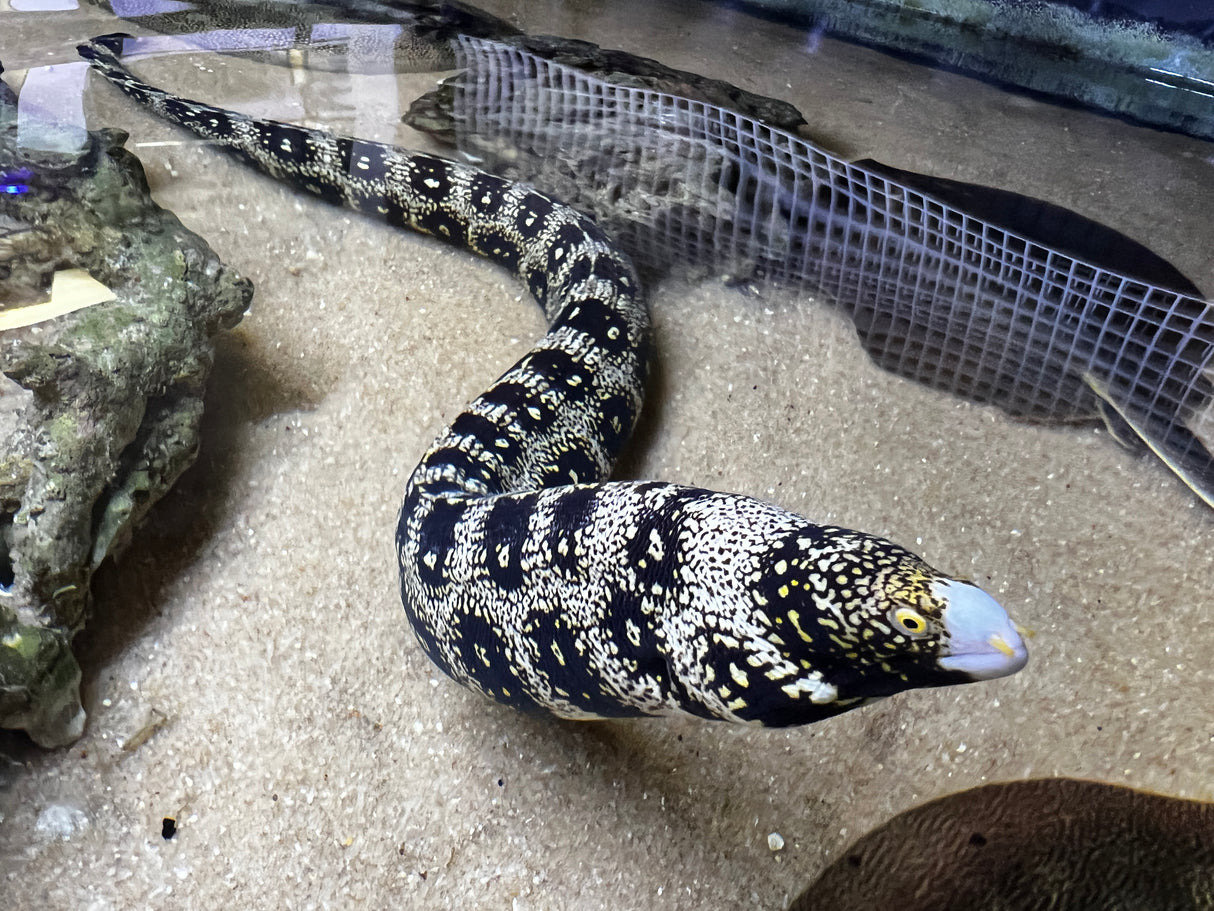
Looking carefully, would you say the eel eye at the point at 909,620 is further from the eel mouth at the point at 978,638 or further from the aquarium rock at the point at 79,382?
the aquarium rock at the point at 79,382

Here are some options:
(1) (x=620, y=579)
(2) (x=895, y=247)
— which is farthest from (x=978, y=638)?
(2) (x=895, y=247)

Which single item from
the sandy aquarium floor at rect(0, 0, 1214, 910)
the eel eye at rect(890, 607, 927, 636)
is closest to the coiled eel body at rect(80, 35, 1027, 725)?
the eel eye at rect(890, 607, 927, 636)

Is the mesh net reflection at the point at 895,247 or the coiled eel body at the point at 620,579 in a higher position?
the mesh net reflection at the point at 895,247

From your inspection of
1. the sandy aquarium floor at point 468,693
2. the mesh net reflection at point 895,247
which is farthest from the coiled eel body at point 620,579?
the mesh net reflection at point 895,247

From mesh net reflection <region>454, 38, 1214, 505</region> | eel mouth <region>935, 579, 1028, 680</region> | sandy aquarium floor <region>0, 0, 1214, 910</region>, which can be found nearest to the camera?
eel mouth <region>935, 579, 1028, 680</region>

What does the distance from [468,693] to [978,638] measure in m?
1.09

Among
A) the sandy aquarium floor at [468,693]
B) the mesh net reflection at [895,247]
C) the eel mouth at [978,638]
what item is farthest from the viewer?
the mesh net reflection at [895,247]

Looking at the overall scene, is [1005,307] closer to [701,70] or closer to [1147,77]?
[701,70]

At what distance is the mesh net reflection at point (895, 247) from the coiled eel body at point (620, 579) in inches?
14.1

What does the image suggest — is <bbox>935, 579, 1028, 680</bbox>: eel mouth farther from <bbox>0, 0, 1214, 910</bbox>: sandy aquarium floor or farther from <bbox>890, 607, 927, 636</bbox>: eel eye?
<bbox>0, 0, 1214, 910</bbox>: sandy aquarium floor

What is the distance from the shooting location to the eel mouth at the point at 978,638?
84cm

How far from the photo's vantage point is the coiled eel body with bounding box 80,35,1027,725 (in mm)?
909

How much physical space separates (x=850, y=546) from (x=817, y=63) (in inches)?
113

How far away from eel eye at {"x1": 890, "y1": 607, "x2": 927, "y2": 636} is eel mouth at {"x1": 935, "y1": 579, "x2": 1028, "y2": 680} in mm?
26
